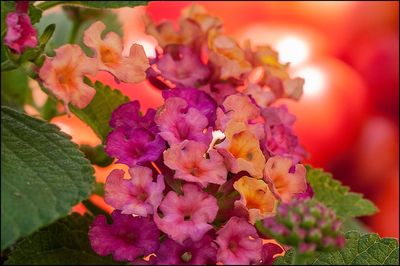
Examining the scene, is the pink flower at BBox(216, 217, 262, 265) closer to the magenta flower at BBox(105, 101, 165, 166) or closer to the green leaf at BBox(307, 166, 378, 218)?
the magenta flower at BBox(105, 101, 165, 166)

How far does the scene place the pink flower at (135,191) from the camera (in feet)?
1.05

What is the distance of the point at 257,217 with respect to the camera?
33cm

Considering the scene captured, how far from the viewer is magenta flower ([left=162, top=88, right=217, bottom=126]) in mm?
368

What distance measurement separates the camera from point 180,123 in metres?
0.35

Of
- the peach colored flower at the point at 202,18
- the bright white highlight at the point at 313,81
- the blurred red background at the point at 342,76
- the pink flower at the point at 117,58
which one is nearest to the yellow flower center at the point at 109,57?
the pink flower at the point at 117,58

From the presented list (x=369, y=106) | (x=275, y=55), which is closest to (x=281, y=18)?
(x=369, y=106)

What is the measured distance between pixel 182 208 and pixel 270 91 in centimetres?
15

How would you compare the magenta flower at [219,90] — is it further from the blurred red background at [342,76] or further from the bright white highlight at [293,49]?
the bright white highlight at [293,49]

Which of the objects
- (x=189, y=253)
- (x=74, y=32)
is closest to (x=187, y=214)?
(x=189, y=253)

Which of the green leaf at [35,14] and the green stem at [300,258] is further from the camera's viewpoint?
the green leaf at [35,14]

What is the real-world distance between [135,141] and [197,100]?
0.04 metres

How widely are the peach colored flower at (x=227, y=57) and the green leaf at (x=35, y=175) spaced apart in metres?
0.12

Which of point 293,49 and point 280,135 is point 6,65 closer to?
point 280,135

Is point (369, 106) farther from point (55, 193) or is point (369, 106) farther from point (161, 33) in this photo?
point (55, 193)
